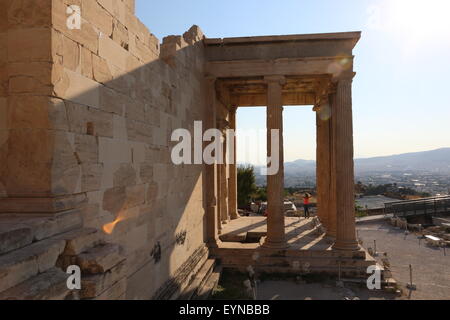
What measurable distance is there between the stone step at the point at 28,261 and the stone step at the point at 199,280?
503 cm

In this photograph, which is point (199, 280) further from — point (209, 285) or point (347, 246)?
point (347, 246)

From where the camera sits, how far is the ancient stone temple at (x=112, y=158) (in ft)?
13.0

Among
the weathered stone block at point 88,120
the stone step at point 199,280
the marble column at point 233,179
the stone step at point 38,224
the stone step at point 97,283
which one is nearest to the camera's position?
the stone step at point 38,224

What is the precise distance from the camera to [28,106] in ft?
13.1

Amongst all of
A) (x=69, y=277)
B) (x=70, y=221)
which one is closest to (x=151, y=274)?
(x=70, y=221)

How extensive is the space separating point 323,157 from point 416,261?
6.08m

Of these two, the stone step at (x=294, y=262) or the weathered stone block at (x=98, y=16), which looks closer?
the weathered stone block at (x=98, y=16)

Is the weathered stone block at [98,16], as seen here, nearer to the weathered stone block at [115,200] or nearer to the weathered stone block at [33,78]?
the weathered stone block at [33,78]

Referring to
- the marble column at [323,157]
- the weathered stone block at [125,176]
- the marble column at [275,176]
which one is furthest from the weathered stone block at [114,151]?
the marble column at [323,157]

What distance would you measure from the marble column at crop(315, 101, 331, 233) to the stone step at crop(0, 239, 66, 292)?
13.9m

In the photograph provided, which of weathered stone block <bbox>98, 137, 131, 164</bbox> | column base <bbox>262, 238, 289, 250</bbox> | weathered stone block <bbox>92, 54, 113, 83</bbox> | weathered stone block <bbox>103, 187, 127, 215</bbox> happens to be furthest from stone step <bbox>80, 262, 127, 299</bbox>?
column base <bbox>262, 238, 289, 250</bbox>

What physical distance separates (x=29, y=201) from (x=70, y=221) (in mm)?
550

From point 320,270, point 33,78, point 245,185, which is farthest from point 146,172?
point 245,185

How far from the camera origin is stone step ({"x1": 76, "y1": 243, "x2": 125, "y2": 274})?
153 inches
